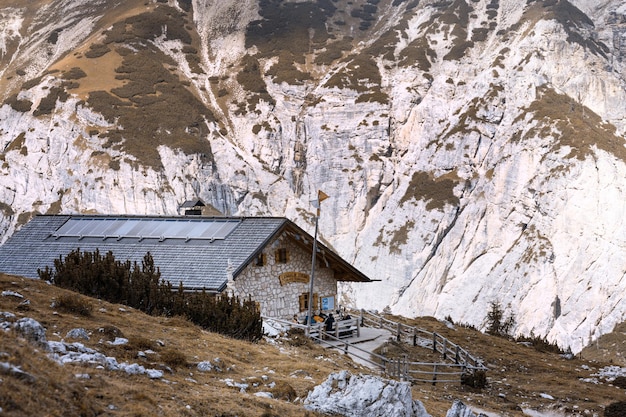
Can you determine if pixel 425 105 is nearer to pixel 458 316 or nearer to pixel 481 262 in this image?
pixel 481 262

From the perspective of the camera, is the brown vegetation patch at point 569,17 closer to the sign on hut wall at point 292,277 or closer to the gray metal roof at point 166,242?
the sign on hut wall at point 292,277

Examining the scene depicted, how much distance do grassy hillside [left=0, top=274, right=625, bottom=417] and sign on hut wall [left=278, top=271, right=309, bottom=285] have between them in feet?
21.7

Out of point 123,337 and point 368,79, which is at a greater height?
point 368,79

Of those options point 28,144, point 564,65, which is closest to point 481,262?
point 564,65

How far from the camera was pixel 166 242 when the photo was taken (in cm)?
3309

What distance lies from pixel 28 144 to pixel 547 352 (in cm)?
8144

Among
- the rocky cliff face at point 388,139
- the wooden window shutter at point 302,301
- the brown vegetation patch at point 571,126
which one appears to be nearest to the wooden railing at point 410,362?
the wooden window shutter at point 302,301

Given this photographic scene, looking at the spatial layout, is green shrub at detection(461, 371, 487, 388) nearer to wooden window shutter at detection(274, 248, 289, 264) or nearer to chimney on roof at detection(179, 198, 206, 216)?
wooden window shutter at detection(274, 248, 289, 264)

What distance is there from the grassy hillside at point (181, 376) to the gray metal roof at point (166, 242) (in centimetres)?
582

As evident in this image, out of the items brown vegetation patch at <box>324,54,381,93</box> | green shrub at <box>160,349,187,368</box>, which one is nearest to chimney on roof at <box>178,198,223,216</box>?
green shrub at <box>160,349,187,368</box>

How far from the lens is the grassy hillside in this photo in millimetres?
10805

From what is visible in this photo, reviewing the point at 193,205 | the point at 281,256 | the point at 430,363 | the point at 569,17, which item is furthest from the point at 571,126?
the point at 430,363

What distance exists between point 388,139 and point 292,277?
230 feet

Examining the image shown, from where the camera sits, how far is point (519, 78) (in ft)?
314
